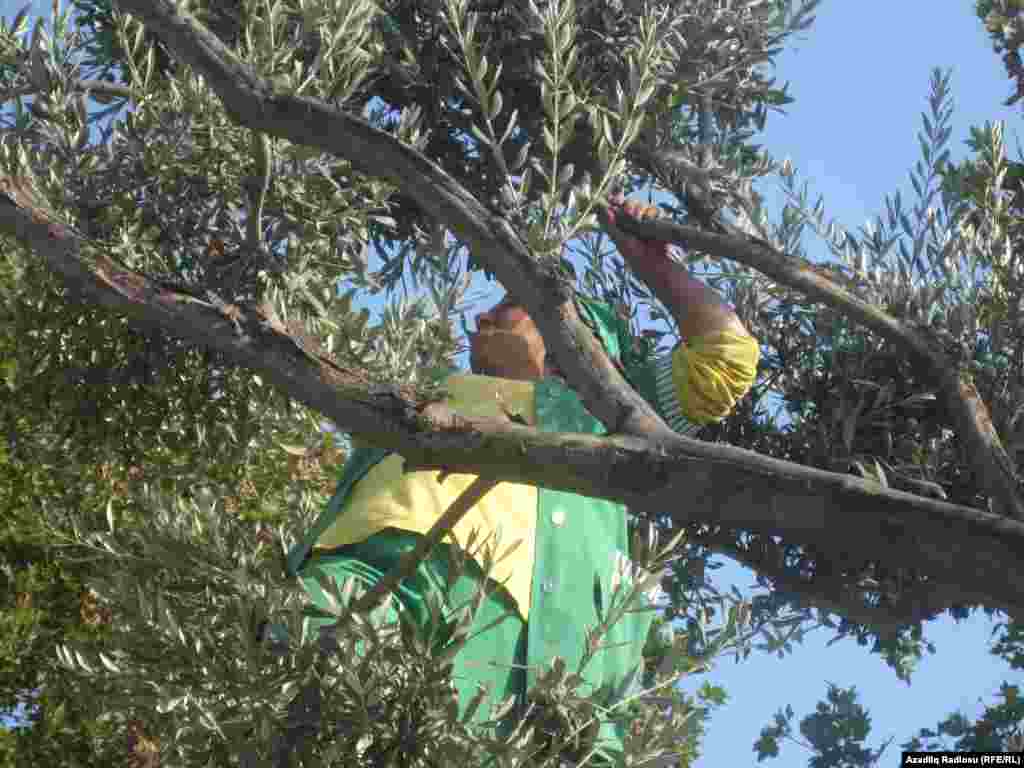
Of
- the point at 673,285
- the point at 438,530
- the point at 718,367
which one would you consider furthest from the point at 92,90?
the point at 438,530

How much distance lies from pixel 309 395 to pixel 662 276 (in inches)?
61.4

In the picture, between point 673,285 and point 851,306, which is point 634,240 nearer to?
point 673,285

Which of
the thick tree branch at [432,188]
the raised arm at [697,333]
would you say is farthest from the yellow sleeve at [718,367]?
the thick tree branch at [432,188]

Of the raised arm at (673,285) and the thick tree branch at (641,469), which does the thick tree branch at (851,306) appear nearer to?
the raised arm at (673,285)

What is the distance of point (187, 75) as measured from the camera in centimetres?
541

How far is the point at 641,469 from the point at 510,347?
2148 mm

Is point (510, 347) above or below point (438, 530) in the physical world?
above

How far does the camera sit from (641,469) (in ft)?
10.7

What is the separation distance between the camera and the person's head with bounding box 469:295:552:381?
17.6 ft

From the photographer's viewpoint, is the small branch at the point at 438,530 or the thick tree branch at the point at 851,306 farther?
the thick tree branch at the point at 851,306

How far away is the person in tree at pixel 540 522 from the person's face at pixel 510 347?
0.59 ft

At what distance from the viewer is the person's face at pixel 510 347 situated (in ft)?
17.6

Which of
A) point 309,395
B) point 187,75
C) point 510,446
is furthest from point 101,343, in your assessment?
point 510,446

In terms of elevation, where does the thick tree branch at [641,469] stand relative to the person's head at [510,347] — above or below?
below
